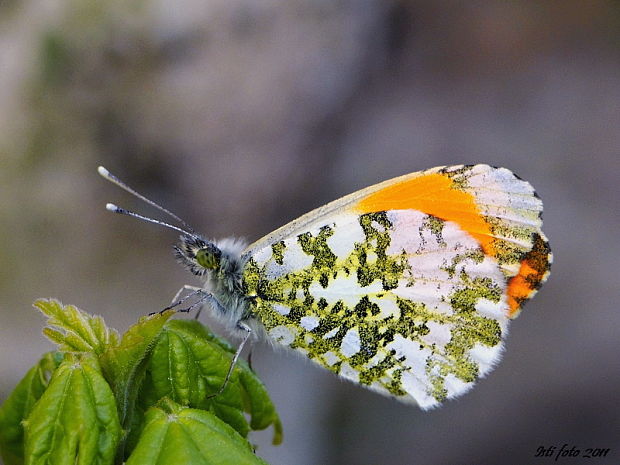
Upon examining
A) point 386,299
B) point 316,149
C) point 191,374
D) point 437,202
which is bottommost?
point 191,374

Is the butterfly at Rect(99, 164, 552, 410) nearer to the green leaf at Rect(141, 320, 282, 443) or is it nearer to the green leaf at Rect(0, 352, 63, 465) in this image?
the green leaf at Rect(141, 320, 282, 443)

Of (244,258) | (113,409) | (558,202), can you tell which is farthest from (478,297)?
(558,202)

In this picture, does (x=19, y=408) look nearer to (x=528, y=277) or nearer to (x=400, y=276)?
(x=400, y=276)

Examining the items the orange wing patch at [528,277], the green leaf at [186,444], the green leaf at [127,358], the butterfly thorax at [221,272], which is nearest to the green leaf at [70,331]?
the green leaf at [127,358]

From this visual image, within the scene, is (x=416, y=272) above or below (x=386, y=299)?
above

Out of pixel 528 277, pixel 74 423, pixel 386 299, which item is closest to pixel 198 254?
pixel 386 299

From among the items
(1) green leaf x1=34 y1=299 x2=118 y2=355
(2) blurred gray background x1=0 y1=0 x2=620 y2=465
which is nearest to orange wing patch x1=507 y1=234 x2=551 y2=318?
(1) green leaf x1=34 y1=299 x2=118 y2=355

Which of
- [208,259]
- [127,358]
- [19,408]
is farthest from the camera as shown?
[208,259]
